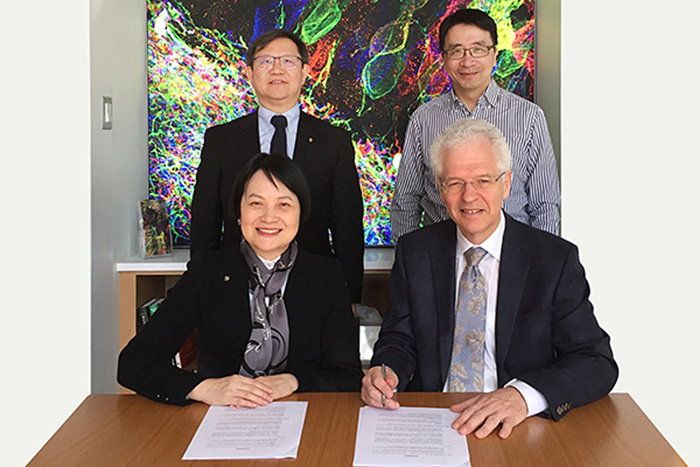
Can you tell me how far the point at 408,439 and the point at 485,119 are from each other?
1.87 meters

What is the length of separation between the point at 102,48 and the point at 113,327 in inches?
44.1

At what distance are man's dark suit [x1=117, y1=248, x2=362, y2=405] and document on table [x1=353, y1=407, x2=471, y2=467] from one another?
0.41 m

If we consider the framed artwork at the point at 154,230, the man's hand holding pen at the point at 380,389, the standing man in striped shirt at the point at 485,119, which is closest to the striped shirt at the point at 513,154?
the standing man in striped shirt at the point at 485,119

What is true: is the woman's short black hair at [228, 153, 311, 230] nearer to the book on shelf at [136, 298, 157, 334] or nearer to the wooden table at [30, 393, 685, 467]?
the wooden table at [30, 393, 685, 467]

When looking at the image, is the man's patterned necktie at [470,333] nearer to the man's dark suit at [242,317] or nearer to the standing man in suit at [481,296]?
the standing man in suit at [481,296]

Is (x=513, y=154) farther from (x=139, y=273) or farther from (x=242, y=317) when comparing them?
(x=139, y=273)

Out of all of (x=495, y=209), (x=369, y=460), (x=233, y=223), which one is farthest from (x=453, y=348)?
(x=233, y=223)

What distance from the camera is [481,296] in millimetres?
2438

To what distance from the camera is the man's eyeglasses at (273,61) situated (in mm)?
3314

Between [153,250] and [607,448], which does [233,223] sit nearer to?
[153,250]

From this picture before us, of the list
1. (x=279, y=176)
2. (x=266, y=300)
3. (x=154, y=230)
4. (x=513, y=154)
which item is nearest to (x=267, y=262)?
(x=266, y=300)

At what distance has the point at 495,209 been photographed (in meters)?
2.41

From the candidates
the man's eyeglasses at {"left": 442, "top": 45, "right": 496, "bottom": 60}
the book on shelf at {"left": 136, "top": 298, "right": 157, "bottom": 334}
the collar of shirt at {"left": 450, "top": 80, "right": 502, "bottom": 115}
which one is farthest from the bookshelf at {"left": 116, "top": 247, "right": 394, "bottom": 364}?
the man's eyeglasses at {"left": 442, "top": 45, "right": 496, "bottom": 60}

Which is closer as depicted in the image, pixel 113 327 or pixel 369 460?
pixel 369 460
